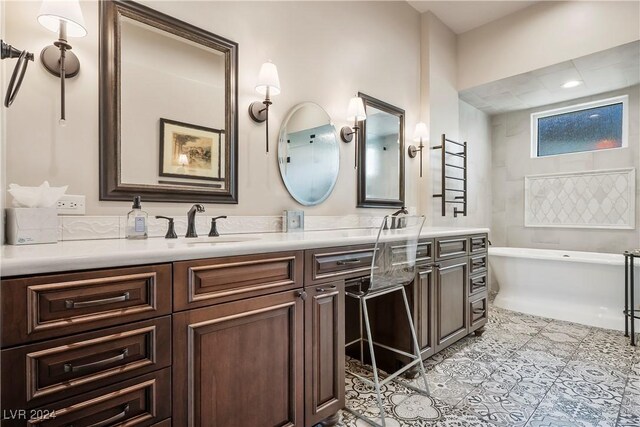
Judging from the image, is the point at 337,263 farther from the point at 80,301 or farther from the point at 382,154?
the point at 382,154

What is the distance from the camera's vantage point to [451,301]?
7.79ft

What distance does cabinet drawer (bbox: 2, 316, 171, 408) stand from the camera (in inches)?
30.8

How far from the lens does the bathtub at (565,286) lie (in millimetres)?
2982

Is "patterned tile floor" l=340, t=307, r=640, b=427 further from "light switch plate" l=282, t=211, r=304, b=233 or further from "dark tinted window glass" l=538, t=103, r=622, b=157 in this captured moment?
"dark tinted window glass" l=538, t=103, r=622, b=157

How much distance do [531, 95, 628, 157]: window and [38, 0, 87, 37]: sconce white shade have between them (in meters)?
4.91

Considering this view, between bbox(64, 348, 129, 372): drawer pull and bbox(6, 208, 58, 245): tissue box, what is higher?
bbox(6, 208, 58, 245): tissue box

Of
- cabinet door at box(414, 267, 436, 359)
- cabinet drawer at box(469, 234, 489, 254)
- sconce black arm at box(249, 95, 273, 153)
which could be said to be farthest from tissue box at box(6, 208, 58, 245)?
cabinet drawer at box(469, 234, 489, 254)

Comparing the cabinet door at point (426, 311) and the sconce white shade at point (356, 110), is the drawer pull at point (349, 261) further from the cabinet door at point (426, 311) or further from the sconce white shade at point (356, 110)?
the sconce white shade at point (356, 110)

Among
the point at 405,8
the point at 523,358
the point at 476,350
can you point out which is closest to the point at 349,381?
the point at 476,350

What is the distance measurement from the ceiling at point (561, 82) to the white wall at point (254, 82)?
3.69 ft

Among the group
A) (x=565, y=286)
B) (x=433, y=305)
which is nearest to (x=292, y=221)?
(x=433, y=305)

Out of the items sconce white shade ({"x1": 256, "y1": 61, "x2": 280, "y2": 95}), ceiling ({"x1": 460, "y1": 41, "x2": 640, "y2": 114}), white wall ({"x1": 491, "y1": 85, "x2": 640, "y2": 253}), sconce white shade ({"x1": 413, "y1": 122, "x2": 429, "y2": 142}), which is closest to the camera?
sconce white shade ({"x1": 256, "y1": 61, "x2": 280, "y2": 95})

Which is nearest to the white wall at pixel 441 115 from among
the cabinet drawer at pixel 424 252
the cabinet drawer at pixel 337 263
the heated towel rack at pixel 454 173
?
the heated towel rack at pixel 454 173

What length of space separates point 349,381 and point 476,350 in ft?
3.71
